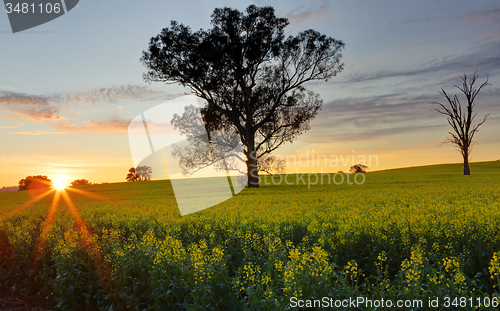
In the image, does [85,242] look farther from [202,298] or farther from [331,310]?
[331,310]

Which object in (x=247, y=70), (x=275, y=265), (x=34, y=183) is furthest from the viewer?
(x=34, y=183)

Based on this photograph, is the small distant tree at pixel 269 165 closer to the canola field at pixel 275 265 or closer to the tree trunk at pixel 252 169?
the tree trunk at pixel 252 169

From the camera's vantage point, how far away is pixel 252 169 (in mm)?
34844

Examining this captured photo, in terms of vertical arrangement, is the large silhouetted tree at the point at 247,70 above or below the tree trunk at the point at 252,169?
above

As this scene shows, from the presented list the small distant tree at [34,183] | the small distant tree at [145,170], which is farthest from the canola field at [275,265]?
the small distant tree at [34,183]

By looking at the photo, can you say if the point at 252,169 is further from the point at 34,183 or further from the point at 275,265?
the point at 34,183

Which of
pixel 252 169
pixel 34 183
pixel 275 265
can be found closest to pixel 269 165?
pixel 252 169

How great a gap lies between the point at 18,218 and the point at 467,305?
1860cm

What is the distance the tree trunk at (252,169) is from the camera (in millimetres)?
34094

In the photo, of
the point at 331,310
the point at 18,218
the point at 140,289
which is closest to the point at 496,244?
the point at 331,310

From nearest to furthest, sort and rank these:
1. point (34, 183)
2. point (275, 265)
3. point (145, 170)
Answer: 1. point (275, 265)
2. point (145, 170)
3. point (34, 183)

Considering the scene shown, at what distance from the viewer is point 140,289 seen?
6.39 meters

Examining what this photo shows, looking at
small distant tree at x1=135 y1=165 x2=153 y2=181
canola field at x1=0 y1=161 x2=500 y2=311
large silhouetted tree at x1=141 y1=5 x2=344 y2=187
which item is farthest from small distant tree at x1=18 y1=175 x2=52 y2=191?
canola field at x1=0 y1=161 x2=500 y2=311

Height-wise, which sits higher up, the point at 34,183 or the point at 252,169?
the point at 252,169
